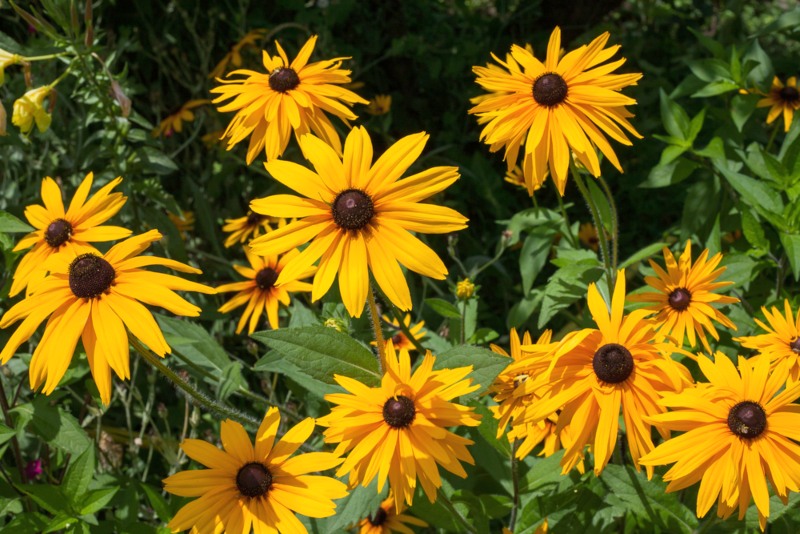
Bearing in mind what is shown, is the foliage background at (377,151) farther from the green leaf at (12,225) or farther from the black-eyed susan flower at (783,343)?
the black-eyed susan flower at (783,343)

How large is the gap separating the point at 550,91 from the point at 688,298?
0.64 m

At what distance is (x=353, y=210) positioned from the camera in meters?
1.49

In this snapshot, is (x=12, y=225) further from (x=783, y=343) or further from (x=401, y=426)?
(x=783, y=343)

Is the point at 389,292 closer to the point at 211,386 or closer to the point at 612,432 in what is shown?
the point at 612,432

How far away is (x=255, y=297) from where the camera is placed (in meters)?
2.58

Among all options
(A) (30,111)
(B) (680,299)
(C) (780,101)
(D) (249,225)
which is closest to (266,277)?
(D) (249,225)

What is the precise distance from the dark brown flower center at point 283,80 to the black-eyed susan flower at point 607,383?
900 mm

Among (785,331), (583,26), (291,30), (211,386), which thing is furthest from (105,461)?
(583,26)

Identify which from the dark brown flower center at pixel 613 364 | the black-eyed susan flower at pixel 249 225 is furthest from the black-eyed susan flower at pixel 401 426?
the black-eyed susan flower at pixel 249 225

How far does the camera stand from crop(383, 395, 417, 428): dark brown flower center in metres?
1.54

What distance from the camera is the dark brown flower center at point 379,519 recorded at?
2.18m

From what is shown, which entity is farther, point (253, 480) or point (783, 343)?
point (783, 343)

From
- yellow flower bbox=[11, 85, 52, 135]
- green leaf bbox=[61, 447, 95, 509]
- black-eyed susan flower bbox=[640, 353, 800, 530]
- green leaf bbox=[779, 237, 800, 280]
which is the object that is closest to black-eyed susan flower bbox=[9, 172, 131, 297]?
yellow flower bbox=[11, 85, 52, 135]

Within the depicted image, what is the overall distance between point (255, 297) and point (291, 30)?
202 cm
